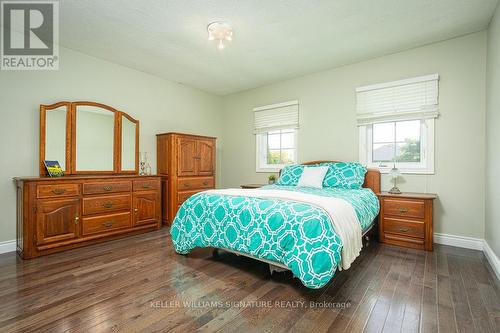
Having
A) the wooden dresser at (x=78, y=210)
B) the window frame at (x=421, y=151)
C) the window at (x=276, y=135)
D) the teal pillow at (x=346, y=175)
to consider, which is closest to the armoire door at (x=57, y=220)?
the wooden dresser at (x=78, y=210)

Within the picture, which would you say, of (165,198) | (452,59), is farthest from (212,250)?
(452,59)

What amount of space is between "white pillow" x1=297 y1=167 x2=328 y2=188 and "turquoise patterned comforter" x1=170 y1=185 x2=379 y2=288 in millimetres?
671

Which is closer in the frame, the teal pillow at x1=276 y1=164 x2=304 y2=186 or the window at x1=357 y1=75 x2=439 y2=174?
the window at x1=357 y1=75 x2=439 y2=174

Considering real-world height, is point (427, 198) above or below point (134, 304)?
above

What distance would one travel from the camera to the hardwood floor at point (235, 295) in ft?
4.91

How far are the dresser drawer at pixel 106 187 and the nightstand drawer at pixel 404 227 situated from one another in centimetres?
340

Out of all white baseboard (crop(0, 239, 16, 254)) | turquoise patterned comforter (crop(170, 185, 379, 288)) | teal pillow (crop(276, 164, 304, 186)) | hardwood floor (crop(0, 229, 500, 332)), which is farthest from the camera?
teal pillow (crop(276, 164, 304, 186))

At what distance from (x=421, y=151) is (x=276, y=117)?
232 cm

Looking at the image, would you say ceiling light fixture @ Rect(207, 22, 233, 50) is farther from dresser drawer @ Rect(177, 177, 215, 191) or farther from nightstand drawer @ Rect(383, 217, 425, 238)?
nightstand drawer @ Rect(383, 217, 425, 238)

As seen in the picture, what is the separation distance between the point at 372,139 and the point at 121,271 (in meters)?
3.53

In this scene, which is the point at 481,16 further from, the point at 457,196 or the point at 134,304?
the point at 134,304

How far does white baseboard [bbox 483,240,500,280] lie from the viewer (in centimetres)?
217

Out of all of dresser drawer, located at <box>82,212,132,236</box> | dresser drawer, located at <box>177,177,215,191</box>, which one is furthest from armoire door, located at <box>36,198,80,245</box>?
dresser drawer, located at <box>177,177,215,191</box>

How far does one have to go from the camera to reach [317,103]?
4.07 metres
